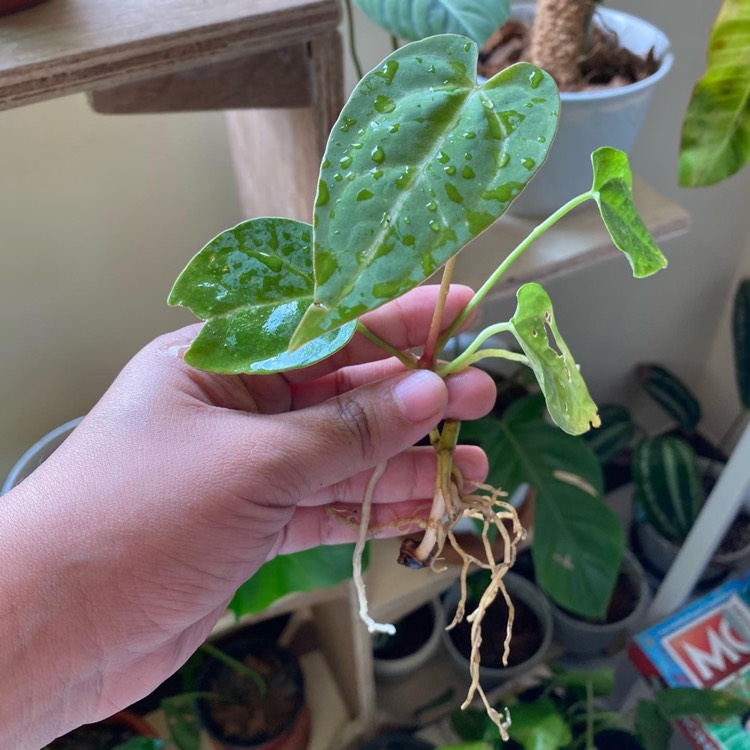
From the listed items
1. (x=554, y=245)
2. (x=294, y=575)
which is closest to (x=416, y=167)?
(x=554, y=245)

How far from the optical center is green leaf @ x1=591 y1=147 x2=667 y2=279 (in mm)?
379

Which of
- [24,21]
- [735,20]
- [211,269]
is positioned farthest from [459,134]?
[735,20]

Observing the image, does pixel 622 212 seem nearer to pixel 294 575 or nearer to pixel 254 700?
pixel 294 575

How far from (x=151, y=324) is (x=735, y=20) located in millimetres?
766

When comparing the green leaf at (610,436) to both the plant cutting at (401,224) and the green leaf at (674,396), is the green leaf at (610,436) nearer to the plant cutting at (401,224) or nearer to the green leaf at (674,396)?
the green leaf at (674,396)

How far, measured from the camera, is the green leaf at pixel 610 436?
1.30 metres

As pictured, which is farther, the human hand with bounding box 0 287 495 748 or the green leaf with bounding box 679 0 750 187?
the green leaf with bounding box 679 0 750 187

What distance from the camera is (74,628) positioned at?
0.45 metres

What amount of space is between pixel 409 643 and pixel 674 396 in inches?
28.3

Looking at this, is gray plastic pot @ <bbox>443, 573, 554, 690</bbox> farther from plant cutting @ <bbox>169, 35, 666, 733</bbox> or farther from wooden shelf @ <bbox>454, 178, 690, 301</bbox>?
plant cutting @ <bbox>169, 35, 666, 733</bbox>

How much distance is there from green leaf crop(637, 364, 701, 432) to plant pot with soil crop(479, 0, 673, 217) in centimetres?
80

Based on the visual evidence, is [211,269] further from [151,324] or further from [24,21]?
[151,324]

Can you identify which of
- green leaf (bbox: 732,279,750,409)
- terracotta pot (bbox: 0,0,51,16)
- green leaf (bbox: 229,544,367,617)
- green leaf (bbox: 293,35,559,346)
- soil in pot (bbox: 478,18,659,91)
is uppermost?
terracotta pot (bbox: 0,0,51,16)

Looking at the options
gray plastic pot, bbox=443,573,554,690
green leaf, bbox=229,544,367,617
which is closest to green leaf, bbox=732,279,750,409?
gray plastic pot, bbox=443,573,554,690
